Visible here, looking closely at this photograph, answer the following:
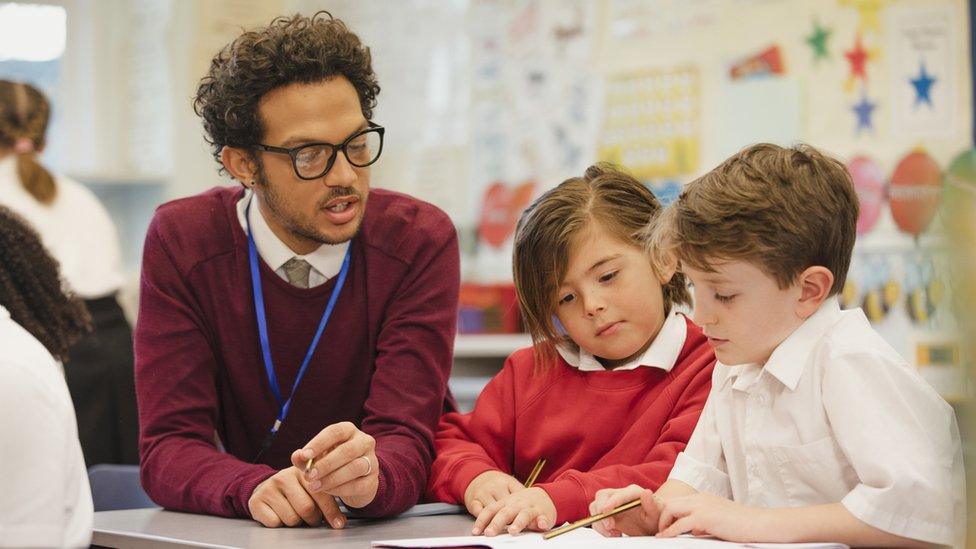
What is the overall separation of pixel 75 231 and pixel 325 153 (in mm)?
2166

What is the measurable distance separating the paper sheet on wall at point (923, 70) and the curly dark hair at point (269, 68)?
1.93 m

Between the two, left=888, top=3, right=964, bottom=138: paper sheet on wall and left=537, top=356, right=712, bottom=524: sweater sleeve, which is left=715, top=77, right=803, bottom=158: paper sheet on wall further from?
left=537, top=356, right=712, bottom=524: sweater sleeve

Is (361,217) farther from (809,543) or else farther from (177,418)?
(809,543)

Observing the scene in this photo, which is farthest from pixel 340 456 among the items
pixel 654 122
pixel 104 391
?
pixel 654 122

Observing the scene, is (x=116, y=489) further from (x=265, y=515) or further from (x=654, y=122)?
(x=654, y=122)

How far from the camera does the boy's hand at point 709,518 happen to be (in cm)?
119

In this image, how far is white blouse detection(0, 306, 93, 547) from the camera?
1.14m

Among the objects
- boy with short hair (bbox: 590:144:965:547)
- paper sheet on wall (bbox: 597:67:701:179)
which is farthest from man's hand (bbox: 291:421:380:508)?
paper sheet on wall (bbox: 597:67:701:179)

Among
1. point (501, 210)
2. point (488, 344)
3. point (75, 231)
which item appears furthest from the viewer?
point (501, 210)

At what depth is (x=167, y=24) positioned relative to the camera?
5.06 m

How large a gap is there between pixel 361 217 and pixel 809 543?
92cm

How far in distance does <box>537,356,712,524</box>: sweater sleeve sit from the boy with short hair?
0.13m

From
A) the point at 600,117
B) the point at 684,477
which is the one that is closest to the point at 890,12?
the point at 600,117

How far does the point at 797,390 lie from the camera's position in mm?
1284
